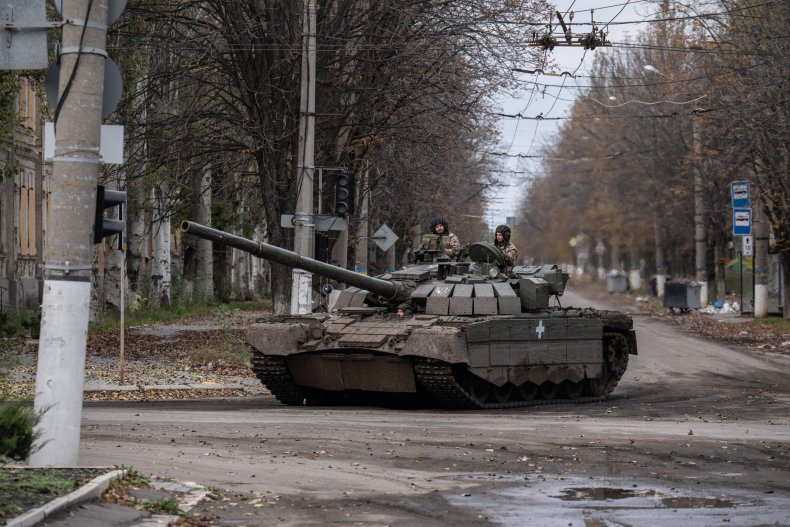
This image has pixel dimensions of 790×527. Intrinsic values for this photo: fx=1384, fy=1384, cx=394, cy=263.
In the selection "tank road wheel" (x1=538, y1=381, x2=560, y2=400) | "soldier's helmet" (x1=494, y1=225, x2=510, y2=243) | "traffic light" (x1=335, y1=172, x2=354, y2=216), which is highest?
"traffic light" (x1=335, y1=172, x2=354, y2=216)

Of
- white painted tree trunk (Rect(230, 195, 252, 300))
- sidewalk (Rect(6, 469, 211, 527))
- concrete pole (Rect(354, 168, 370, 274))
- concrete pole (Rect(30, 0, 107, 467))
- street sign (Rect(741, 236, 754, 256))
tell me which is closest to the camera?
sidewalk (Rect(6, 469, 211, 527))

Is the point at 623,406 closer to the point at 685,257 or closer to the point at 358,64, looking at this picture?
the point at 358,64

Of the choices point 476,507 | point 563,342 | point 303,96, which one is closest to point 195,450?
point 476,507

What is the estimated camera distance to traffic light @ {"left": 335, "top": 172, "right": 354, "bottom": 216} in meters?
22.3

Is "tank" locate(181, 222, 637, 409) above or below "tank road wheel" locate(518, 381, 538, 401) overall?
above

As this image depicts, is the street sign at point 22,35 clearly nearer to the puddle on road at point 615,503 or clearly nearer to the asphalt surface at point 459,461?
the asphalt surface at point 459,461

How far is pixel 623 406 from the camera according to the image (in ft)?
58.6

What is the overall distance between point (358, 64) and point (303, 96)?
347 centimetres

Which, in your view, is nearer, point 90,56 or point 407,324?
point 90,56

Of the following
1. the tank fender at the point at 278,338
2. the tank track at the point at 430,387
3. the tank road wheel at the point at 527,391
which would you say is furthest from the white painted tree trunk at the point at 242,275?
the tank fender at the point at 278,338

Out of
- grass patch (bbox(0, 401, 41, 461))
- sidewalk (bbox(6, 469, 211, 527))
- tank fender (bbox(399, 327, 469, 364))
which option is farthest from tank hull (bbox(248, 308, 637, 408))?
grass patch (bbox(0, 401, 41, 461))

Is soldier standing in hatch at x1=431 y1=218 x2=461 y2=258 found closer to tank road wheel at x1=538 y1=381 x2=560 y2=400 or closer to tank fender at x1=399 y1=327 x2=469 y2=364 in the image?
tank road wheel at x1=538 y1=381 x2=560 y2=400

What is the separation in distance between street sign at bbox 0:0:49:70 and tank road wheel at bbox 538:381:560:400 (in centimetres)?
1094

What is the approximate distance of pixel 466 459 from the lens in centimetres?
1161
